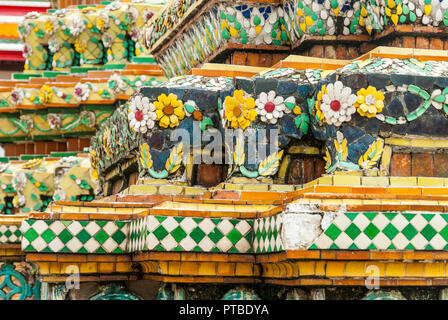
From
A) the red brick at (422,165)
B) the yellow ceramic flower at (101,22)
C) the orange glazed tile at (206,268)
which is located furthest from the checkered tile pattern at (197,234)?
the yellow ceramic flower at (101,22)

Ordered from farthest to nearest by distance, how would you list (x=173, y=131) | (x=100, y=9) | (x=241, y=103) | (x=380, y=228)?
(x=100, y=9) < (x=173, y=131) < (x=241, y=103) < (x=380, y=228)

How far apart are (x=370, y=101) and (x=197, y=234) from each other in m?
1.33

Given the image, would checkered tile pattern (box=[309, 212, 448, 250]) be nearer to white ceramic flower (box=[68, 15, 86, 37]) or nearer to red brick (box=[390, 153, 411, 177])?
red brick (box=[390, 153, 411, 177])

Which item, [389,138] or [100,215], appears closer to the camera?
[389,138]

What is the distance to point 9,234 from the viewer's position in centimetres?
938

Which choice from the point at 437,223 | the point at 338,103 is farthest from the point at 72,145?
the point at 437,223

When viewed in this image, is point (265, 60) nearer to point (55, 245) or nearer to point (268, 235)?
point (55, 245)

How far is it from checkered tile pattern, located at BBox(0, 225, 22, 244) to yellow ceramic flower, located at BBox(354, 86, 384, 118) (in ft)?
14.8
